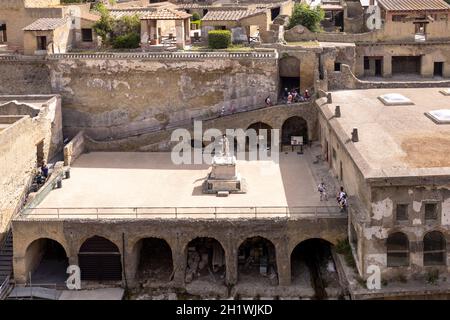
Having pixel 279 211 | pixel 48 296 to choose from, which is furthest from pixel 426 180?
pixel 48 296

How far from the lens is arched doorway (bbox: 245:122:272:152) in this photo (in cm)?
4806

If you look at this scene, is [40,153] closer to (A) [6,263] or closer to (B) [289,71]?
(A) [6,263]

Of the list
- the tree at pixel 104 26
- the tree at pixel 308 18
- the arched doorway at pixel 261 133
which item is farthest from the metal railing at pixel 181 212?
the tree at pixel 308 18

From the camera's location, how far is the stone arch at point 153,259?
36406 millimetres

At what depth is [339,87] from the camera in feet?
163

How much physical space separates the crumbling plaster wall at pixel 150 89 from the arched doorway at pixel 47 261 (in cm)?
1360

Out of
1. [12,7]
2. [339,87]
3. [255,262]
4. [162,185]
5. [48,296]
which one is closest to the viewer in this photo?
[48,296]

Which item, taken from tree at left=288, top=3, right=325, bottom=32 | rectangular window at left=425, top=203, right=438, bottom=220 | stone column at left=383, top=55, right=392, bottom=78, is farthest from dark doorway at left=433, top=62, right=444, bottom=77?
rectangular window at left=425, top=203, right=438, bottom=220

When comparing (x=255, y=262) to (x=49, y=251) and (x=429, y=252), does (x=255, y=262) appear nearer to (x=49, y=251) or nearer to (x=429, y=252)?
(x=429, y=252)

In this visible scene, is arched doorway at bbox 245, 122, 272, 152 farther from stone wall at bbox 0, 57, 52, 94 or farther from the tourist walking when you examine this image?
stone wall at bbox 0, 57, 52, 94

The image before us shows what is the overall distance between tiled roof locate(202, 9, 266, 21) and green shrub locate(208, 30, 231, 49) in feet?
8.00

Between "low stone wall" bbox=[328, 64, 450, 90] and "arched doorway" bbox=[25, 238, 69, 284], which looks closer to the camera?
"arched doorway" bbox=[25, 238, 69, 284]

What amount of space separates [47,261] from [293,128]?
21223mm

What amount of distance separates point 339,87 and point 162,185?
16.3 m
